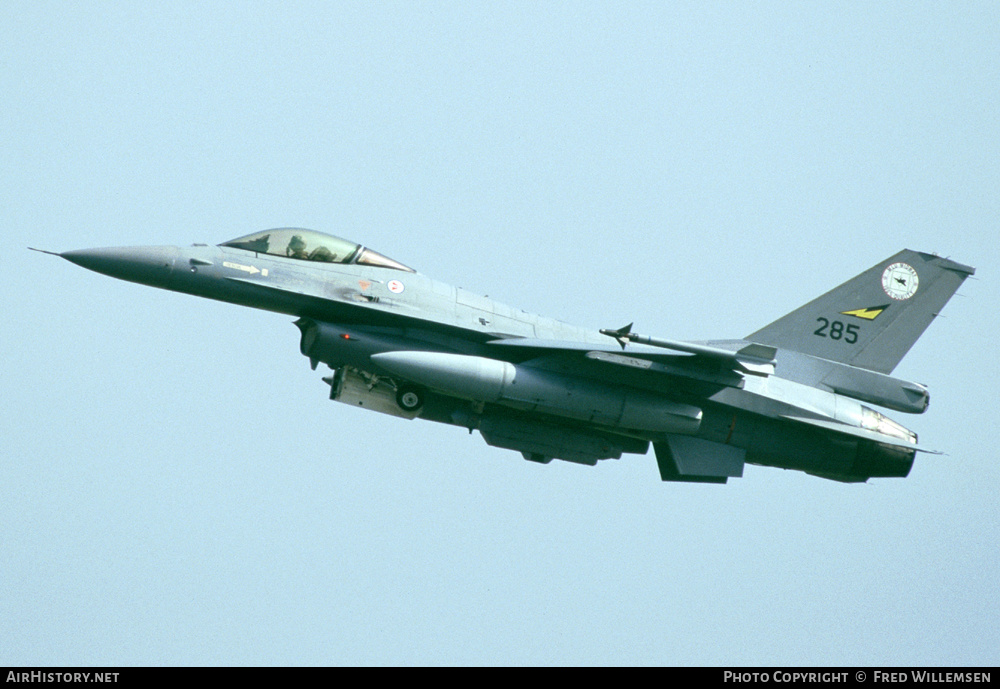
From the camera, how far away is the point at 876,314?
64.1ft

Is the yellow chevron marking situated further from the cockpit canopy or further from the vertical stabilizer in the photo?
the cockpit canopy

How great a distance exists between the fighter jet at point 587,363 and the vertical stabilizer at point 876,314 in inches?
0.8

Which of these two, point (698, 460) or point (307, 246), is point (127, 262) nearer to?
point (307, 246)

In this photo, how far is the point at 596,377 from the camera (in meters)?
17.9

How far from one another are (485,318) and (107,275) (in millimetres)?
5162

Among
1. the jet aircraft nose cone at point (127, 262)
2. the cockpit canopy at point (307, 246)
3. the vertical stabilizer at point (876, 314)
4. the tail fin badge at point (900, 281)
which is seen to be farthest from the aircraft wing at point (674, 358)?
the jet aircraft nose cone at point (127, 262)

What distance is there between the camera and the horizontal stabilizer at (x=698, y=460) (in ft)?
60.7

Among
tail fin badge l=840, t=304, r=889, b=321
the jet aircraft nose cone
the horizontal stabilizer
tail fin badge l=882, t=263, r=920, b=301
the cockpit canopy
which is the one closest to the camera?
the jet aircraft nose cone

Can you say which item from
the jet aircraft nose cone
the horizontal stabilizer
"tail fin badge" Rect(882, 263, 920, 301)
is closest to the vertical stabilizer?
"tail fin badge" Rect(882, 263, 920, 301)

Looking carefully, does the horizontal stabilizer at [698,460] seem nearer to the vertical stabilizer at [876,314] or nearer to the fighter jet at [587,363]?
the fighter jet at [587,363]

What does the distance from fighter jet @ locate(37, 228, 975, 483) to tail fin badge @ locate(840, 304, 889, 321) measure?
2 cm

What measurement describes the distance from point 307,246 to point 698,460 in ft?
21.0

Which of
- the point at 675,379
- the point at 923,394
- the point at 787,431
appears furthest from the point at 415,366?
Answer: the point at 923,394

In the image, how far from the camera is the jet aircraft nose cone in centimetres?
1698
